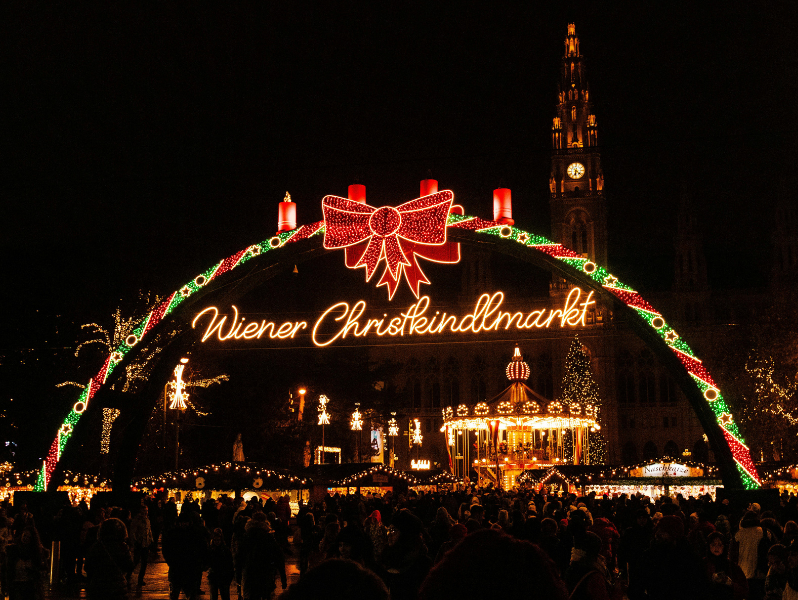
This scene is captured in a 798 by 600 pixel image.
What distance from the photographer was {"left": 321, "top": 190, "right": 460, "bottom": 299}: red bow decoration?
13.7m

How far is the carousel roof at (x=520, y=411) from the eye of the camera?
31719 millimetres

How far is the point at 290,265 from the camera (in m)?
14.7

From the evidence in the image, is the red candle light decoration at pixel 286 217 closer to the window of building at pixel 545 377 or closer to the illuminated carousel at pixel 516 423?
the illuminated carousel at pixel 516 423

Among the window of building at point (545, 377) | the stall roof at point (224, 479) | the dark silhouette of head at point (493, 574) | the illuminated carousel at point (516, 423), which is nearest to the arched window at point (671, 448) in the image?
the window of building at point (545, 377)

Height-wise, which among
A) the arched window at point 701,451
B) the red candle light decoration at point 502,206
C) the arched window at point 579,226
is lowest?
the arched window at point 701,451

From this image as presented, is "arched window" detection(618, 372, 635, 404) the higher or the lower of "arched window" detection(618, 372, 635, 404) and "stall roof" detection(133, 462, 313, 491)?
the higher

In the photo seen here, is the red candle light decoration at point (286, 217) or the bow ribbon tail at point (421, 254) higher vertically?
the red candle light decoration at point (286, 217)

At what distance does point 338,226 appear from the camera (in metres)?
13.9

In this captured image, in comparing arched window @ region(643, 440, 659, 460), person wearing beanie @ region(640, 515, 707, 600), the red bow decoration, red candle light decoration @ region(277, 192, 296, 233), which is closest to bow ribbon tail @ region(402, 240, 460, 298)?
the red bow decoration

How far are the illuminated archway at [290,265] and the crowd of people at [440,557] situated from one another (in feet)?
3.29

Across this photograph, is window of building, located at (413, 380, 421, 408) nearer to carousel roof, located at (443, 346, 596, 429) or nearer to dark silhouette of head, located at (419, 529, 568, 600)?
carousel roof, located at (443, 346, 596, 429)

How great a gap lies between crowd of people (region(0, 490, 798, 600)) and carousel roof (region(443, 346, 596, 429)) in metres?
17.8

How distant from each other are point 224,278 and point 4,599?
593 cm

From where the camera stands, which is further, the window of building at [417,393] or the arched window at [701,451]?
the window of building at [417,393]
